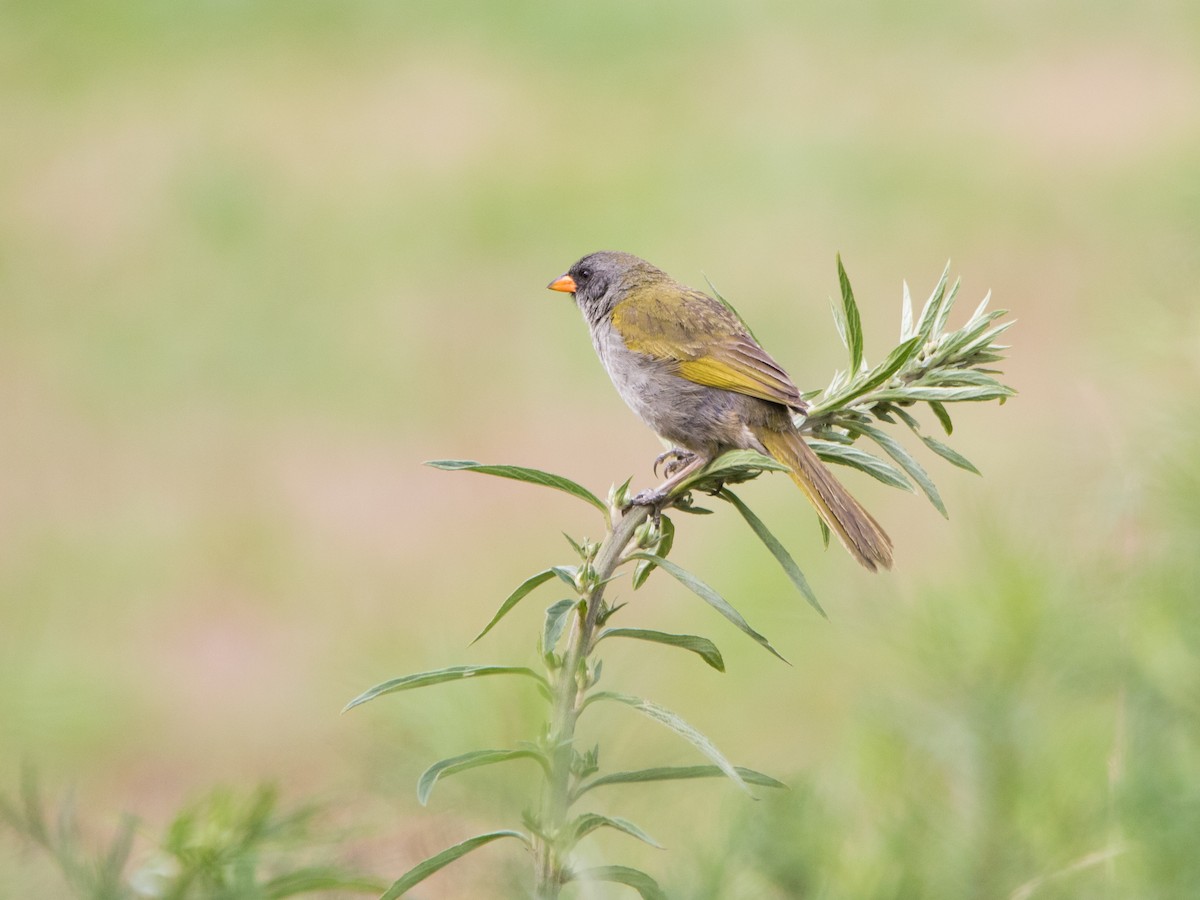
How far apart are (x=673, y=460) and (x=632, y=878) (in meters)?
2.69

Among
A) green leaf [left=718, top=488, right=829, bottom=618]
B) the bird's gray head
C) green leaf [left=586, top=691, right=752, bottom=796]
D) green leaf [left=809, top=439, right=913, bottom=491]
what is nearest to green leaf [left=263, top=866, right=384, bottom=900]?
green leaf [left=586, top=691, right=752, bottom=796]

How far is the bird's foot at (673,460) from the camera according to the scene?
367cm

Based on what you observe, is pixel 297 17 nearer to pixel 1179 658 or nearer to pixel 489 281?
pixel 489 281

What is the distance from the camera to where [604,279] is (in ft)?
16.2

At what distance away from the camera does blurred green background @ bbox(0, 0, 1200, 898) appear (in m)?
2.03

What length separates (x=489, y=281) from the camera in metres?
12.4

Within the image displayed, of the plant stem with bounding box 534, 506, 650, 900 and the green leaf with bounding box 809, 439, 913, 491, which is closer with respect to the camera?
the plant stem with bounding box 534, 506, 650, 900

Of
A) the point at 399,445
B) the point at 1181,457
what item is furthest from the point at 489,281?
the point at 1181,457

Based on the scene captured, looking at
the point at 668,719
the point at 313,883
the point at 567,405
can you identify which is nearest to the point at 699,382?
the point at 668,719

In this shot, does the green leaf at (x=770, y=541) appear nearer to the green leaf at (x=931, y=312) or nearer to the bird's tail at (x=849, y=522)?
the green leaf at (x=931, y=312)

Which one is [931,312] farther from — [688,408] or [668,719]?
[688,408]

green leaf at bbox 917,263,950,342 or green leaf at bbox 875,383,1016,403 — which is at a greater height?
green leaf at bbox 917,263,950,342

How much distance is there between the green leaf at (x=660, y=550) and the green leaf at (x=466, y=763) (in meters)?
0.26

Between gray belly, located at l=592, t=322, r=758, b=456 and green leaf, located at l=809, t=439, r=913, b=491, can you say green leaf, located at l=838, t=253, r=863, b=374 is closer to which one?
green leaf, located at l=809, t=439, r=913, b=491
